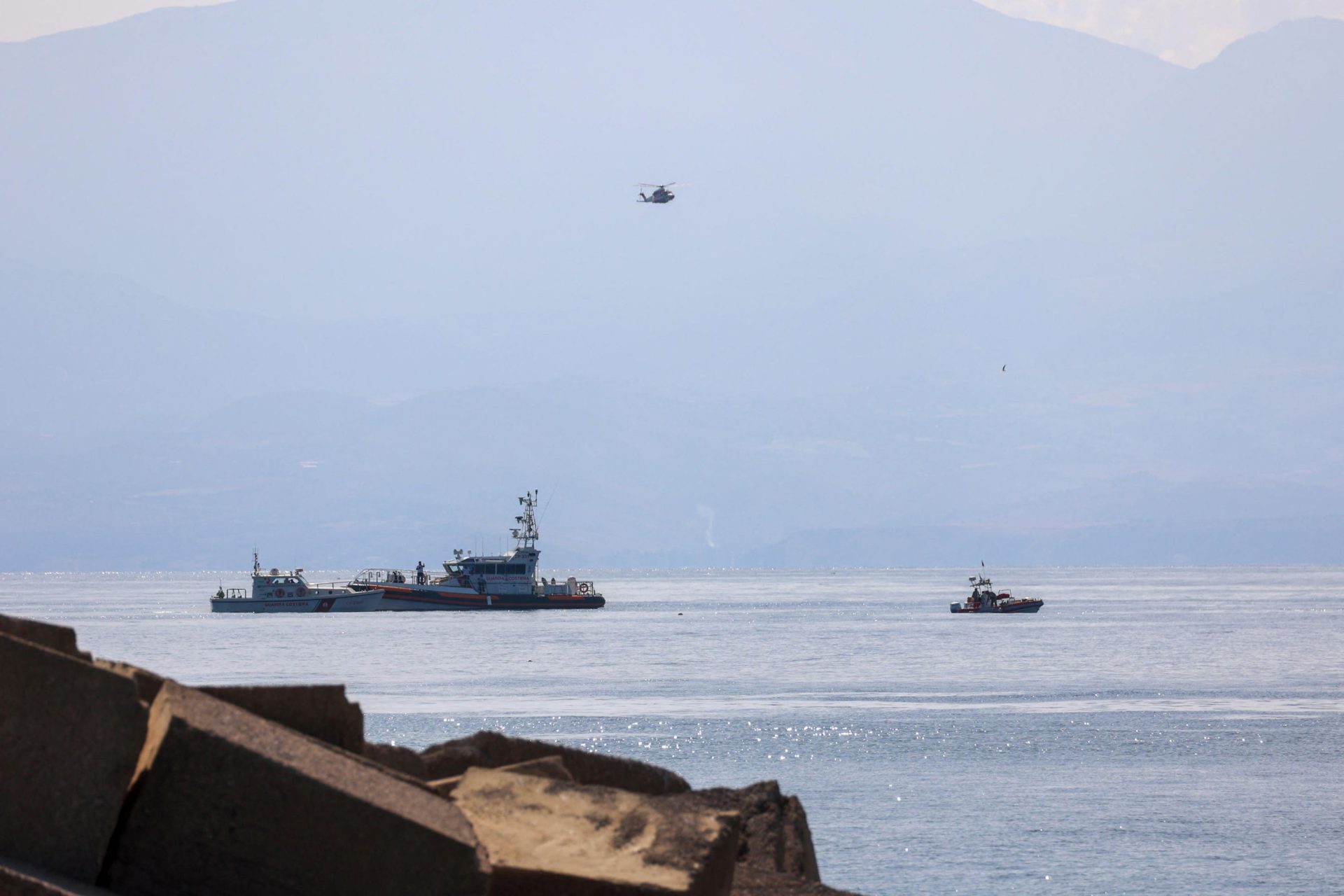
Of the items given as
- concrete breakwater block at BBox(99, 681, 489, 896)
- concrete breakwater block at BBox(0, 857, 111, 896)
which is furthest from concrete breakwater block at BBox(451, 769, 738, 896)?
concrete breakwater block at BBox(0, 857, 111, 896)

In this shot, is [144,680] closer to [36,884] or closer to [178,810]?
[178,810]

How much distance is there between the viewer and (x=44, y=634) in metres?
6.07

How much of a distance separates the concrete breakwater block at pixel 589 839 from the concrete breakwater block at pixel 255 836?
1.40ft

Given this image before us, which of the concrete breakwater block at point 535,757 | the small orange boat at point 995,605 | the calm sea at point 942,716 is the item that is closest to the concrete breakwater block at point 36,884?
the concrete breakwater block at point 535,757

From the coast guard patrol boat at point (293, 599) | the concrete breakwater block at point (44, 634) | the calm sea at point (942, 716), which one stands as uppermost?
the concrete breakwater block at point (44, 634)

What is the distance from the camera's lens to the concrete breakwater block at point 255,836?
4910mm

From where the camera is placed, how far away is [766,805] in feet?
25.8

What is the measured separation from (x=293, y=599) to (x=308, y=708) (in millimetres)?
123409

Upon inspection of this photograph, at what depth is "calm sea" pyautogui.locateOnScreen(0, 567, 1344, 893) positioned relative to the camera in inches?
1042

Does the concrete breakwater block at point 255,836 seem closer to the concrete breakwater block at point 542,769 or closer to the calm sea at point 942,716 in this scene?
the concrete breakwater block at point 542,769

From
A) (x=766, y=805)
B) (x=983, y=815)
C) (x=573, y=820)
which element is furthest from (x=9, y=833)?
(x=983, y=815)

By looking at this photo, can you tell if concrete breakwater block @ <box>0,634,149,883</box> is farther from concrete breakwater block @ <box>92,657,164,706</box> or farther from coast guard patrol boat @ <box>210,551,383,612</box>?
coast guard patrol boat @ <box>210,551,383,612</box>

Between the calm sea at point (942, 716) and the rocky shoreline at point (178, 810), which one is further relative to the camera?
the calm sea at point (942, 716)

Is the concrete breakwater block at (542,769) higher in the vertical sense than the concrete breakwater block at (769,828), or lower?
higher
